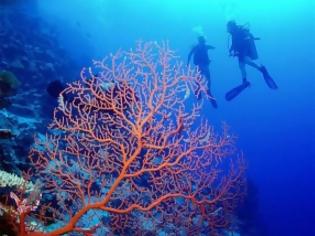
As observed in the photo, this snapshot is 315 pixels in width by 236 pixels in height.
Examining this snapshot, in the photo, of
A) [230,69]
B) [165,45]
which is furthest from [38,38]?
[230,69]

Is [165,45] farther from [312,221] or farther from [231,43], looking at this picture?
[312,221]

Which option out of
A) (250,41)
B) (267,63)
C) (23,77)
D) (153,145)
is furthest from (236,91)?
(267,63)

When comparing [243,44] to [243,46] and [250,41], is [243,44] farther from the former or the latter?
[250,41]

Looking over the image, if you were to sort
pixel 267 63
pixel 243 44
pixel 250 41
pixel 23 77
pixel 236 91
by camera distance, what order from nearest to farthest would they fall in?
pixel 236 91 < pixel 250 41 < pixel 243 44 < pixel 23 77 < pixel 267 63

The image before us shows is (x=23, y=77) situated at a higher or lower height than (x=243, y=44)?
higher

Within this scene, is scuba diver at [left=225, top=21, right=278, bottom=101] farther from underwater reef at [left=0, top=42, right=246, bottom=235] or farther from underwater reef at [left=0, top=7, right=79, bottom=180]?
underwater reef at [left=0, top=42, right=246, bottom=235]

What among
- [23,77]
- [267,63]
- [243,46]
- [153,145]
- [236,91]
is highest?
[267,63]

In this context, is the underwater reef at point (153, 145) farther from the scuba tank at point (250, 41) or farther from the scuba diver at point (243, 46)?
the scuba tank at point (250, 41)

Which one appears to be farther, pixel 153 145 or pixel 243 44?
pixel 243 44

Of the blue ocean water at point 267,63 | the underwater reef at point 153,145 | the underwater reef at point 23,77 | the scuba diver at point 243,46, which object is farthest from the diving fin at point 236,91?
the blue ocean water at point 267,63

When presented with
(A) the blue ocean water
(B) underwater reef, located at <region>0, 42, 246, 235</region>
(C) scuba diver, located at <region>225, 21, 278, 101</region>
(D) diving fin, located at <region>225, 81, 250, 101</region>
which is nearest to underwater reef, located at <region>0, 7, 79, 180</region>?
(B) underwater reef, located at <region>0, 42, 246, 235</region>

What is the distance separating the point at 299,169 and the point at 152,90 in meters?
115

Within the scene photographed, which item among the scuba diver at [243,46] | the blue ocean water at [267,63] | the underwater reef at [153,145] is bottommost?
the underwater reef at [153,145]

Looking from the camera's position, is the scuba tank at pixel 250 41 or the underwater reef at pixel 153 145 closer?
the underwater reef at pixel 153 145
